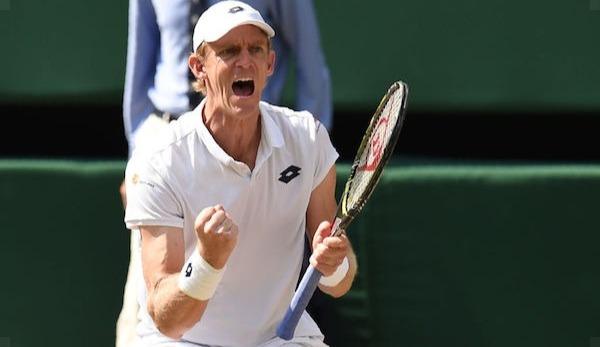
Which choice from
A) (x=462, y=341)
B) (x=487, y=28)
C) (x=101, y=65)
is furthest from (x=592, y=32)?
(x=101, y=65)

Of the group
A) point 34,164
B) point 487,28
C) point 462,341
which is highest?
point 487,28

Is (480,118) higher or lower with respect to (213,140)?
lower

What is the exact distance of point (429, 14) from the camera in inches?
248

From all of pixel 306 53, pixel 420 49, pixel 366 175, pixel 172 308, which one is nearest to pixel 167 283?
pixel 172 308

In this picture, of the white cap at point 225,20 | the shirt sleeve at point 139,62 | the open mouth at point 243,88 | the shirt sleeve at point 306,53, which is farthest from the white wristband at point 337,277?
the shirt sleeve at point 139,62

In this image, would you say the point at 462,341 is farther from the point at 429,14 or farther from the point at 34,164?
the point at 34,164

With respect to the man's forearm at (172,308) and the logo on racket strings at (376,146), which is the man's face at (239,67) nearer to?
the logo on racket strings at (376,146)

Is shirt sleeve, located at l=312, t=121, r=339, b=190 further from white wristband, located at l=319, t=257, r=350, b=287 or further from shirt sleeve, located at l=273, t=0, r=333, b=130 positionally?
shirt sleeve, located at l=273, t=0, r=333, b=130

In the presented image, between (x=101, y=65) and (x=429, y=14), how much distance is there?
1.29 metres

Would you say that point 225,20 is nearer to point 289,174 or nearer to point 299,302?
point 289,174

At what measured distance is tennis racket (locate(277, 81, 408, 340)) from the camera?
4.06 metres

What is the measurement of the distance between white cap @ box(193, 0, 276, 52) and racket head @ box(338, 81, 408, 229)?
0.37 metres

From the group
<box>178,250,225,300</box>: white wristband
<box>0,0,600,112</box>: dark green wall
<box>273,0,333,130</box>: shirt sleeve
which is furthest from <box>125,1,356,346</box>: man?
<box>0,0,600,112</box>: dark green wall

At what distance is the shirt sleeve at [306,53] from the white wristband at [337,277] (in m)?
1.05
